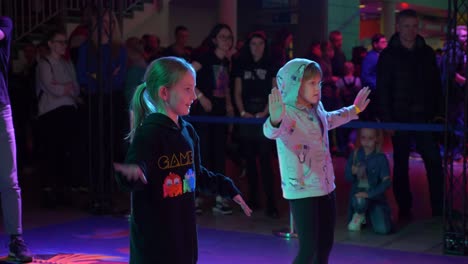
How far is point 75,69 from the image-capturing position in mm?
8586

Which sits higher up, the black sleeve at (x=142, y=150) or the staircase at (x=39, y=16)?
the staircase at (x=39, y=16)

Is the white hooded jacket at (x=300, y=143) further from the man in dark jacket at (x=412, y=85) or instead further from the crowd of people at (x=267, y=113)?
the man in dark jacket at (x=412, y=85)

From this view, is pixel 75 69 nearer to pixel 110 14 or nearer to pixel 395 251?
pixel 110 14

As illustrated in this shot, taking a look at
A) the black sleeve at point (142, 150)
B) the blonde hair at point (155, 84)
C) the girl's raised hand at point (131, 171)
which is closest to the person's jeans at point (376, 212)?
the blonde hair at point (155, 84)

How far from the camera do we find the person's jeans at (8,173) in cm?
537

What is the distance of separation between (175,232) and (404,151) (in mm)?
4549

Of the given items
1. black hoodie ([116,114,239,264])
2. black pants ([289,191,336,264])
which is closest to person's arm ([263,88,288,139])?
black pants ([289,191,336,264])

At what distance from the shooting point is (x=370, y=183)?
692 centimetres

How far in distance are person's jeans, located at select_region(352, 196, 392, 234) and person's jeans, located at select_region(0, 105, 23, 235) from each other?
308cm

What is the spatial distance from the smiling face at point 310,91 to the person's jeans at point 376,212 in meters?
2.63

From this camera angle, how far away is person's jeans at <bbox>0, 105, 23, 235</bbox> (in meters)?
5.37

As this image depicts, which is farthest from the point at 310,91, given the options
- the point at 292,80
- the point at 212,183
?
the point at 212,183

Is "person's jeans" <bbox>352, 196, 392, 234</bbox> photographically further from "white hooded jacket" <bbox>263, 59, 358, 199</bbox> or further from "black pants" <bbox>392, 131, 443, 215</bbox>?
"white hooded jacket" <bbox>263, 59, 358, 199</bbox>

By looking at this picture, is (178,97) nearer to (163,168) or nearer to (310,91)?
(163,168)
